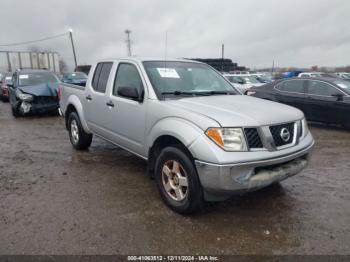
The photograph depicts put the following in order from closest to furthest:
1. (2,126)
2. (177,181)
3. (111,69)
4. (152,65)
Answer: (177,181) < (152,65) < (111,69) < (2,126)

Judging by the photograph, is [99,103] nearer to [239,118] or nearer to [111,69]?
[111,69]

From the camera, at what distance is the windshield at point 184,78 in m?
4.22

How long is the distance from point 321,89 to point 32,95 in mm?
9295

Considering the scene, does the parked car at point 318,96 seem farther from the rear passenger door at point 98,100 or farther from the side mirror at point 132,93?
the side mirror at point 132,93

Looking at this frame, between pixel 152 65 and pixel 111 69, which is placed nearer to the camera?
pixel 152 65

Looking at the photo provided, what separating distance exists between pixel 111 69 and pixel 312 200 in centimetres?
349

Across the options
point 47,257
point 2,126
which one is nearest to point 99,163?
point 47,257

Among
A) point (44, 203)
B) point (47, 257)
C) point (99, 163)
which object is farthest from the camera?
point (99, 163)

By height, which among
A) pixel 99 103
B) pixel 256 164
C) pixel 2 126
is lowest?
pixel 2 126

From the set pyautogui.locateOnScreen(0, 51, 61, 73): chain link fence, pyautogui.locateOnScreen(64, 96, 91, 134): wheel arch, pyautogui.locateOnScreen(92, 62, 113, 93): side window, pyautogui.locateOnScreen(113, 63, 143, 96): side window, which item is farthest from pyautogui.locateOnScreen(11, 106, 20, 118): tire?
pyautogui.locateOnScreen(0, 51, 61, 73): chain link fence

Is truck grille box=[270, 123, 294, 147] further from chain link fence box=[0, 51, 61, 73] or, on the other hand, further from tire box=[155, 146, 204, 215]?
chain link fence box=[0, 51, 61, 73]

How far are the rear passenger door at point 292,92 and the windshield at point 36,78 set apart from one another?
8.12 meters

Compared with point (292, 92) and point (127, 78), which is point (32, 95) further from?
point (292, 92)

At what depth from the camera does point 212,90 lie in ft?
15.0
